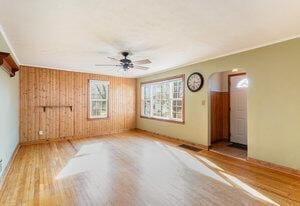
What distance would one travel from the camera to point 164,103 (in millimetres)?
6512

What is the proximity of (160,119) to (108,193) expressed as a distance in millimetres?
4146

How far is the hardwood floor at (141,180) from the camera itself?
2.35 m

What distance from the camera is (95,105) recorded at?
671 centimetres

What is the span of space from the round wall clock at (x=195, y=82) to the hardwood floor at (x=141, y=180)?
1781 millimetres

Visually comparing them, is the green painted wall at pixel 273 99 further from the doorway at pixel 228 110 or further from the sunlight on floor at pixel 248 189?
the doorway at pixel 228 110

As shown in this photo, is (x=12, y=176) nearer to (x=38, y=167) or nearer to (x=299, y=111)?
(x=38, y=167)

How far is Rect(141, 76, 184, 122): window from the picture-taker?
584 cm

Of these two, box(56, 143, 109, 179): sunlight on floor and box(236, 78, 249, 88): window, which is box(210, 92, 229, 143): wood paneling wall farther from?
box(56, 143, 109, 179): sunlight on floor

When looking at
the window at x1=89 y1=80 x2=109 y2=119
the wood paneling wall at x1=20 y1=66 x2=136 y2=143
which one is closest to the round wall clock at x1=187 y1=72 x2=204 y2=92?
the wood paneling wall at x1=20 y1=66 x2=136 y2=143

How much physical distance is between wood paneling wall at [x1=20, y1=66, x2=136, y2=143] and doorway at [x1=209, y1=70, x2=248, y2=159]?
367cm

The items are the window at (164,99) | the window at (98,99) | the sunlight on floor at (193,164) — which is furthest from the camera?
the window at (98,99)

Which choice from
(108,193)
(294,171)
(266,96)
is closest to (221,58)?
(266,96)

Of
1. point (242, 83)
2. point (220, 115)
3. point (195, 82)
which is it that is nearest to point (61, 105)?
point (195, 82)

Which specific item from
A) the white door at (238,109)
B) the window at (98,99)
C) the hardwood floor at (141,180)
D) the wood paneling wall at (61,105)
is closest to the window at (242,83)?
the white door at (238,109)
